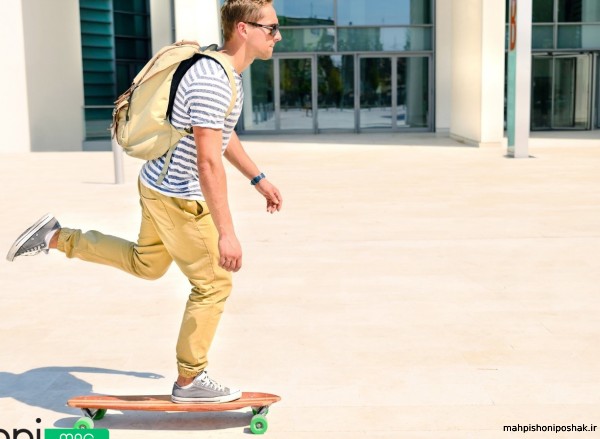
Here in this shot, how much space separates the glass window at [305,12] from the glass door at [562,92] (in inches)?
257

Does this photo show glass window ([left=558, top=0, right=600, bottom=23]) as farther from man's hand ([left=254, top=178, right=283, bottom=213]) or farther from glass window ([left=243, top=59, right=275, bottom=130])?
man's hand ([left=254, top=178, right=283, bottom=213])

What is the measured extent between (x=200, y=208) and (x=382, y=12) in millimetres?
24352

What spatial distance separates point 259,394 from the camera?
3.62 m

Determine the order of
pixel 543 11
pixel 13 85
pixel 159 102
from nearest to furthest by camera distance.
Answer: pixel 159 102
pixel 13 85
pixel 543 11

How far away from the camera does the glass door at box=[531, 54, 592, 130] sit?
2675cm

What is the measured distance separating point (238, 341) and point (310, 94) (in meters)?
23.1

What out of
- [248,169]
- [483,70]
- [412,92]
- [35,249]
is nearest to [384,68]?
[412,92]

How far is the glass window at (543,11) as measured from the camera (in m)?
26.4

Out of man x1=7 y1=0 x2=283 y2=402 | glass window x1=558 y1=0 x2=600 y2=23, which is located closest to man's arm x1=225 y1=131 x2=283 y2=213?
man x1=7 y1=0 x2=283 y2=402

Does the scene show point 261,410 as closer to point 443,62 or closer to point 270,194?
point 270,194

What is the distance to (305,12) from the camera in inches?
1059

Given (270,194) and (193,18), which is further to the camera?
(193,18)

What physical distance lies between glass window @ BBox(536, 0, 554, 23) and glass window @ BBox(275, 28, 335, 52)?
20.2 ft

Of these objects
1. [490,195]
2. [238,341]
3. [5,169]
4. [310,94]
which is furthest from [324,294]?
[310,94]
